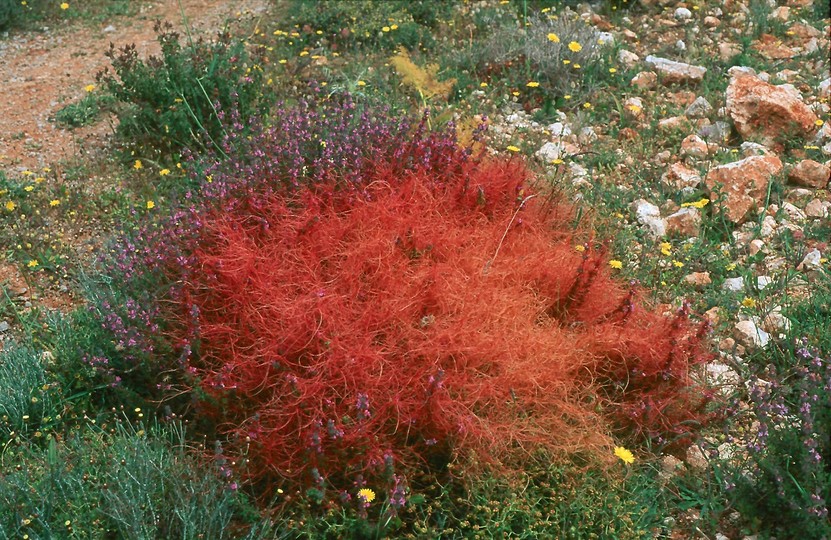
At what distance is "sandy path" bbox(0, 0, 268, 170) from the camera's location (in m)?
5.41

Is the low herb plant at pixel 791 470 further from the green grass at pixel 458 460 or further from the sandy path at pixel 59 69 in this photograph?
the sandy path at pixel 59 69

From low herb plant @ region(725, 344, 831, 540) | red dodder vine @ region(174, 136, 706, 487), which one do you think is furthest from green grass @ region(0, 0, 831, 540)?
red dodder vine @ region(174, 136, 706, 487)

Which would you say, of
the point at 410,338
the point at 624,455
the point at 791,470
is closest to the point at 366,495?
the point at 410,338

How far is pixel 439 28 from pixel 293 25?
1163 millimetres

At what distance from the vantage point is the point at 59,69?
638 centimetres

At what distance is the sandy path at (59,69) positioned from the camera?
5.41 metres

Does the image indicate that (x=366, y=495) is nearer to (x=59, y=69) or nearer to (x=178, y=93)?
(x=178, y=93)

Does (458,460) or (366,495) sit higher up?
(366,495)

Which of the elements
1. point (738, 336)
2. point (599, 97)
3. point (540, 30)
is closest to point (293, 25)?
point (540, 30)

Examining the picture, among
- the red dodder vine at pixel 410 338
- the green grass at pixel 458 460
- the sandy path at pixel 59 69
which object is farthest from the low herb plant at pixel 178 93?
the red dodder vine at pixel 410 338

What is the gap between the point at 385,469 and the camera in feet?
9.44

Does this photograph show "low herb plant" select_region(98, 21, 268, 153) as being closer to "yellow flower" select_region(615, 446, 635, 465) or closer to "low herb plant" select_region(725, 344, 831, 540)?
"yellow flower" select_region(615, 446, 635, 465)

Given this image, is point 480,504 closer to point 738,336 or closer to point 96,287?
point 738,336

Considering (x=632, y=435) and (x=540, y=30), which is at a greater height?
(x=540, y=30)
